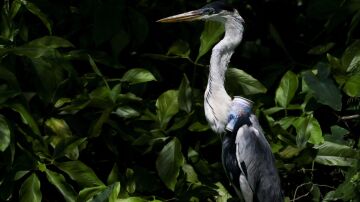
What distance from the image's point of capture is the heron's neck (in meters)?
2.70

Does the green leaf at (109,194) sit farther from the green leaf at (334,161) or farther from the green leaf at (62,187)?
the green leaf at (334,161)

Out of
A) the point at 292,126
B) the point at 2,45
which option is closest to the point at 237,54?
the point at 292,126

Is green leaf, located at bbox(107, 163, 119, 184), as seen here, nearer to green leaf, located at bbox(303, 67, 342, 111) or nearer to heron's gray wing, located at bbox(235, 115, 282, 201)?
heron's gray wing, located at bbox(235, 115, 282, 201)

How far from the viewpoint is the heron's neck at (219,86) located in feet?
8.84

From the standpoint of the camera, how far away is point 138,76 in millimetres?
2898

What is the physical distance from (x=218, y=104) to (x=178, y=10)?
2.57 ft

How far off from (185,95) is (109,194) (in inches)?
27.4

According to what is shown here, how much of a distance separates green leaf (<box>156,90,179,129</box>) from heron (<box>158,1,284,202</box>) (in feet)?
0.63

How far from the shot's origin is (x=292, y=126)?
3105mm

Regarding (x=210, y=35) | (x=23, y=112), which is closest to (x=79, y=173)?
(x=23, y=112)

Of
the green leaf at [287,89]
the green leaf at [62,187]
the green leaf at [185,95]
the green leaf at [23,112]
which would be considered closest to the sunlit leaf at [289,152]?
the green leaf at [287,89]

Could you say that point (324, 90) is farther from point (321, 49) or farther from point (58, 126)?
point (58, 126)

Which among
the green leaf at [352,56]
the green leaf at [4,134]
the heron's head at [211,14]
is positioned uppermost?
the heron's head at [211,14]

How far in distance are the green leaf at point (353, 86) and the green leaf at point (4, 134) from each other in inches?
54.0
